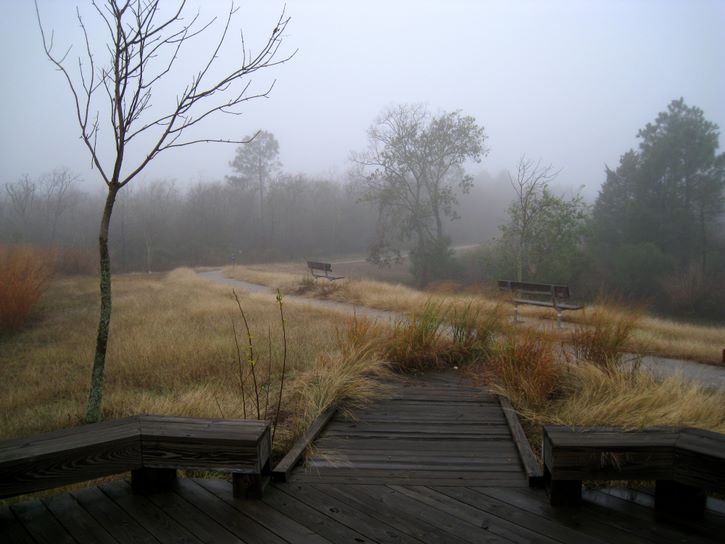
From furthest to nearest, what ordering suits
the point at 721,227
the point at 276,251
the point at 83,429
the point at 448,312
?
the point at 276,251 < the point at 721,227 < the point at 448,312 < the point at 83,429

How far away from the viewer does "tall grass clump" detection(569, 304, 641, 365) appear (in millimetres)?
4952

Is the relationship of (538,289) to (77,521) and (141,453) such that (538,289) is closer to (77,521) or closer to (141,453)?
(141,453)

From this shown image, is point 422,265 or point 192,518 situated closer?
point 192,518

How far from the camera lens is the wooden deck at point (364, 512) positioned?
2.03 meters

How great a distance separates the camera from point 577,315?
30.6 ft

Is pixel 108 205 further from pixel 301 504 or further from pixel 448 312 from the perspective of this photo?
pixel 448 312

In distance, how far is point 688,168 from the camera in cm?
2423

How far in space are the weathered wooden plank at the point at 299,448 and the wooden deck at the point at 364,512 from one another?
62 mm

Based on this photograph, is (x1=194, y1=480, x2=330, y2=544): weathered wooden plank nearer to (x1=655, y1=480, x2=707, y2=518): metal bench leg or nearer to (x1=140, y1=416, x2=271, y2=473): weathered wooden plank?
(x1=140, y1=416, x2=271, y2=473): weathered wooden plank

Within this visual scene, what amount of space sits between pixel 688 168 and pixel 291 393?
27.1 meters

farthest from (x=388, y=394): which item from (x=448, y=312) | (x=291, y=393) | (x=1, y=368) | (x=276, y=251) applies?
(x=276, y=251)

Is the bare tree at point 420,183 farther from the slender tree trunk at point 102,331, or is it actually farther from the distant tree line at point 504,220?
the slender tree trunk at point 102,331

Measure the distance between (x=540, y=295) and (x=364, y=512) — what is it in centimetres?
830

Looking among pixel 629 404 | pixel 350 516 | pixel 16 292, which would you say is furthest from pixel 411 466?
pixel 16 292
